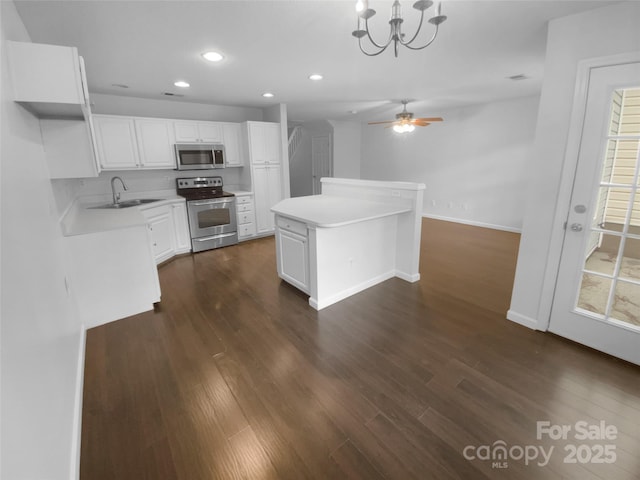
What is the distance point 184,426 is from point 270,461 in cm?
55

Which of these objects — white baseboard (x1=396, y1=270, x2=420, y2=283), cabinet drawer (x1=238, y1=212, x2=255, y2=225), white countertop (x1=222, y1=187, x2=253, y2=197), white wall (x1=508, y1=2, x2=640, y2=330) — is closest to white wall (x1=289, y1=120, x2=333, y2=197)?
white countertop (x1=222, y1=187, x2=253, y2=197)

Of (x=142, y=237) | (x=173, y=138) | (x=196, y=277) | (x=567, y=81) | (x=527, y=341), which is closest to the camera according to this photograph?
(x=567, y=81)

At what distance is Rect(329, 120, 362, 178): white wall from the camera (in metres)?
7.52

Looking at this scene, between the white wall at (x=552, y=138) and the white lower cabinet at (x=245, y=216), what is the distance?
404 centimetres

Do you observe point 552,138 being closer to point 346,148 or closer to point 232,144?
point 232,144

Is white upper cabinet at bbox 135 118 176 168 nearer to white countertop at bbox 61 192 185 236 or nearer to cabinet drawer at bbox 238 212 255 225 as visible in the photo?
white countertop at bbox 61 192 185 236

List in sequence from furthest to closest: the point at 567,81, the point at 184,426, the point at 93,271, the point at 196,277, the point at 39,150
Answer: the point at 196,277 < the point at 93,271 < the point at 567,81 < the point at 39,150 < the point at 184,426

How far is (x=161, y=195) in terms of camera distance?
468 centimetres

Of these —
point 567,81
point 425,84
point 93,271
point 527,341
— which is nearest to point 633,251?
point 527,341

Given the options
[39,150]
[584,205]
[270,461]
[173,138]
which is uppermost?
[173,138]

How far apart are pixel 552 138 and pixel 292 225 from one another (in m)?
2.27

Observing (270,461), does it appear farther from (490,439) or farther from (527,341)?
(527,341)

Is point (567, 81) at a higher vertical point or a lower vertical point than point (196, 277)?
higher

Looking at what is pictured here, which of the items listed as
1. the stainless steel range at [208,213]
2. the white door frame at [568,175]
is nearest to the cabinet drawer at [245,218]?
the stainless steel range at [208,213]
